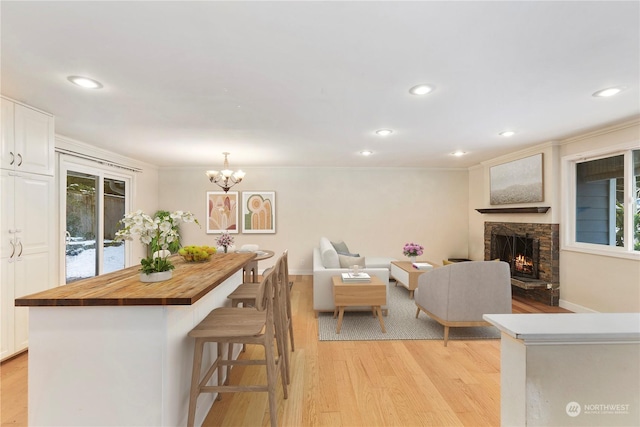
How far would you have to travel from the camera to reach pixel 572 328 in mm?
982

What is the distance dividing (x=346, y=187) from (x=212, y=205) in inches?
116

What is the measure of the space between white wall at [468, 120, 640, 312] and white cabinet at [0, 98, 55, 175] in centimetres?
620

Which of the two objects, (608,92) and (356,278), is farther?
(356,278)

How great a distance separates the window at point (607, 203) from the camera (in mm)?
3439

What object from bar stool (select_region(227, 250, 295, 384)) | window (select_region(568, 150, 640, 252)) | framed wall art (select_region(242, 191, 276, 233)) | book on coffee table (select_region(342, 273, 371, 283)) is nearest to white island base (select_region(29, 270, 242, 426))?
bar stool (select_region(227, 250, 295, 384))

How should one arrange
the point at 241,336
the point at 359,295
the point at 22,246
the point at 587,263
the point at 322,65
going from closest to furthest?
the point at 241,336 → the point at 322,65 → the point at 22,246 → the point at 359,295 → the point at 587,263

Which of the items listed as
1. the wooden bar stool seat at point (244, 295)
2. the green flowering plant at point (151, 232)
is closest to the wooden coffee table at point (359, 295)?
the wooden bar stool seat at point (244, 295)

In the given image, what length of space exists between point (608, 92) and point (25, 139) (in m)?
5.26

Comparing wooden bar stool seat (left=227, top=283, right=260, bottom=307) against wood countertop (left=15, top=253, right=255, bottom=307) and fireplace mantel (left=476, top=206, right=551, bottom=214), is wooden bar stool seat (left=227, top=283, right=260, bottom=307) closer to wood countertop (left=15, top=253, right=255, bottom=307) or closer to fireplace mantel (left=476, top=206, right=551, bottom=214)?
wood countertop (left=15, top=253, right=255, bottom=307)

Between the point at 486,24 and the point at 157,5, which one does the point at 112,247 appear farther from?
Answer: the point at 486,24

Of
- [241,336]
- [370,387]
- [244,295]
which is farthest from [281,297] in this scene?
[370,387]

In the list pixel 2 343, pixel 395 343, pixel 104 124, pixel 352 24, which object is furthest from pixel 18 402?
pixel 352 24

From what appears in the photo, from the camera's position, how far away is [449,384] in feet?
7.80

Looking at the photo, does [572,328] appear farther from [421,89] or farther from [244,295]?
[244,295]
